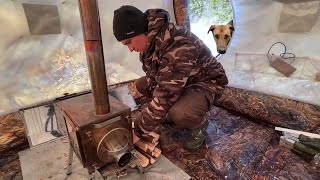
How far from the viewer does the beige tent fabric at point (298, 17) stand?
6.28ft

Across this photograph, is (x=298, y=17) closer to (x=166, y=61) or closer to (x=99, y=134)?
(x=166, y=61)

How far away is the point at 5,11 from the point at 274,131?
89.5 inches

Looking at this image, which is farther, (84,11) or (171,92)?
(171,92)

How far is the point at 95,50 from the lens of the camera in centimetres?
100

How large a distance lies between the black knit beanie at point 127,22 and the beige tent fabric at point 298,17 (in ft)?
5.31

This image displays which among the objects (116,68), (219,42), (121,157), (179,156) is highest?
(219,42)

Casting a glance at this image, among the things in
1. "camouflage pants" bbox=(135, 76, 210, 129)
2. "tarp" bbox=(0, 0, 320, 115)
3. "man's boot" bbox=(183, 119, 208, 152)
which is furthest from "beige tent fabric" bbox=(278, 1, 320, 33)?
"man's boot" bbox=(183, 119, 208, 152)

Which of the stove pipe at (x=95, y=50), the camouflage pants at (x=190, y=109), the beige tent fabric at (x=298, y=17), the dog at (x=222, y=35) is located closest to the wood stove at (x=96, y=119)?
the stove pipe at (x=95, y=50)

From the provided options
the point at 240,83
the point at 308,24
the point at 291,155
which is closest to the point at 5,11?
the point at 240,83

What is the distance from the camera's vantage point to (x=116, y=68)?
7.13 feet

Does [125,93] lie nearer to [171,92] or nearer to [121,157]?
[171,92]

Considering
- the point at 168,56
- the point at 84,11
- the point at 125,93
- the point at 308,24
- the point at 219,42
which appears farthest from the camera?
the point at 219,42

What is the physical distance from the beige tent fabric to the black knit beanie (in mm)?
1619

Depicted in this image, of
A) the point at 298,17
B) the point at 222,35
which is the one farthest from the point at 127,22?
the point at 298,17
